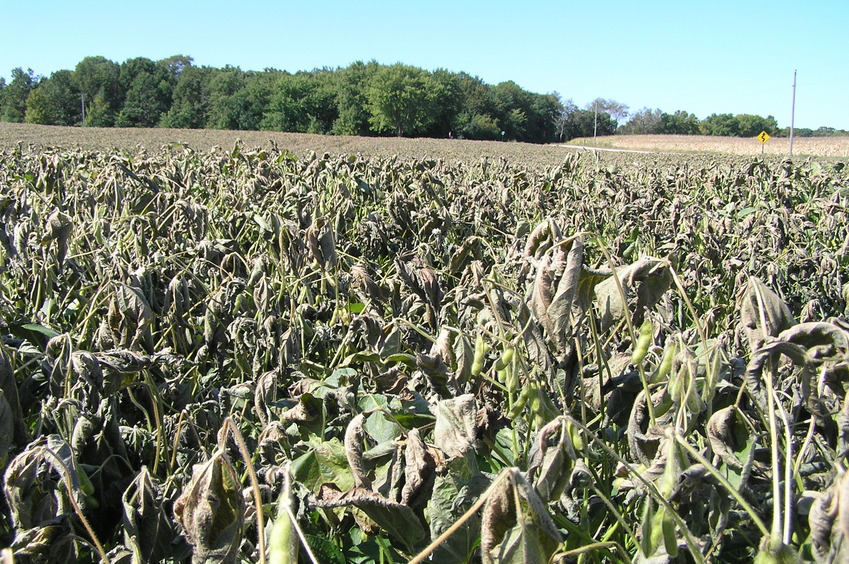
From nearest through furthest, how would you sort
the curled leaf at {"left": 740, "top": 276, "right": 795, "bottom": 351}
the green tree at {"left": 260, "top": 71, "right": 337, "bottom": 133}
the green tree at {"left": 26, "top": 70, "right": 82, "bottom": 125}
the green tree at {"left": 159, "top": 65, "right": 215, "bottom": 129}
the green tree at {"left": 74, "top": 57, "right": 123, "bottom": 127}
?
the curled leaf at {"left": 740, "top": 276, "right": 795, "bottom": 351}, the green tree at {"left": 260, "top": 71, "right": 337, "bottom": 133}, the green tree at {"left": 159, "top": 65, "right": 215, "bottom": 129}, the green tree at {"left": 26, "top": 70, "right": 82, "bottom": 125}, the green tree at {"left": 74, "top": 57, "right": 123, "bottom": 127}

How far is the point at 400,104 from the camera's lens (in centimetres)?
6994

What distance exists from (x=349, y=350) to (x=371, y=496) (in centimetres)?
151

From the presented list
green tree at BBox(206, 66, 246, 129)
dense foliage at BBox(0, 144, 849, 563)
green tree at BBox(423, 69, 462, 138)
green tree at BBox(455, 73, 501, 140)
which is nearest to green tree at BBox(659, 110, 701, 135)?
green tree at BBox(455, 73, 501, 140)

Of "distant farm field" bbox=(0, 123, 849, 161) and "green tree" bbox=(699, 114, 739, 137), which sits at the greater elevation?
"green tree" bbox=(699, 114, 739, 137)

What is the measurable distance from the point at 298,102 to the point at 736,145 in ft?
133

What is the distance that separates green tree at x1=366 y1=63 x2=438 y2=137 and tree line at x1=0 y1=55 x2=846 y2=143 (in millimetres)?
104

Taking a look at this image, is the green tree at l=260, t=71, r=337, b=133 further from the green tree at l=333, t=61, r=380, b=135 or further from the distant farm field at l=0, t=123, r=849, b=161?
the distant farm field at l=0, t=123, r=849, b=161

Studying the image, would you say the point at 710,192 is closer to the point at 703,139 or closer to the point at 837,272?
the point at 837,272

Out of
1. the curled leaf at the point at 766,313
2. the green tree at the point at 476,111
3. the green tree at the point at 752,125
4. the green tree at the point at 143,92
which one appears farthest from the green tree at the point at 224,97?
the green tree at the point at 752,125

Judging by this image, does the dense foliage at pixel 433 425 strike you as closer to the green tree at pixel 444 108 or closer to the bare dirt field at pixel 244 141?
the bare dirt field at pixel 244 141

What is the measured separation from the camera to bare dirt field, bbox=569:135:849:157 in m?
39.2

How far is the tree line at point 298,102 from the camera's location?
6862cm

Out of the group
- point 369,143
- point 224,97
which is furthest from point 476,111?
point 369,143

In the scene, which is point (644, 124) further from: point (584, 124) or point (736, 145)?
point (736, 145)
